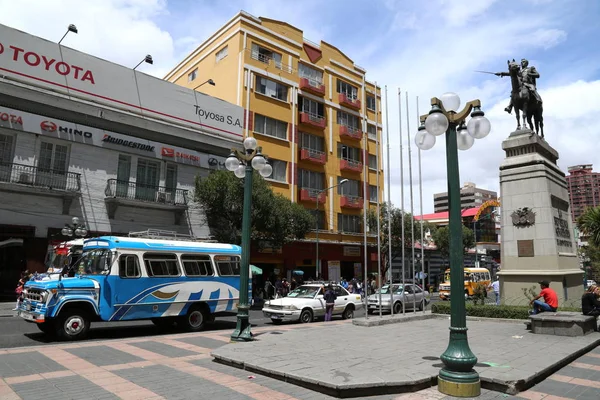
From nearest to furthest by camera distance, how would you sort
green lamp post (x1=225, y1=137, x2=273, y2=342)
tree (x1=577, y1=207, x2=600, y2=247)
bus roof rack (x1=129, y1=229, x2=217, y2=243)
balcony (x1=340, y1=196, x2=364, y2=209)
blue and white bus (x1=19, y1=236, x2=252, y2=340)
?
green lamp post (x1=225, y1=137, x2=273, y2=342) < blue and white bus (x1=19, y1=236, x2=252, y2=340) < bus roof rack (x1=129, y1=229, x2=217, y2=243) < tree (x1=577, y1=207, x2=600, y2=247) < balcony (x1=340, y1=196, x2=364, y2=209)

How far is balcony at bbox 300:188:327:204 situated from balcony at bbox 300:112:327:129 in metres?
5.91

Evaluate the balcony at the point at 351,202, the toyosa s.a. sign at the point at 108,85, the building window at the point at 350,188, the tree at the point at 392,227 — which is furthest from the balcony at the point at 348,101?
the toyosa s.a. sign at the point at 108,85

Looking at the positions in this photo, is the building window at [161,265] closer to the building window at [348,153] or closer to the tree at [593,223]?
the tree at [593,223]

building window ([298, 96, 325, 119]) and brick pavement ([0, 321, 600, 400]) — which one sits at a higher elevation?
building window ([298, 96, 325, 119])

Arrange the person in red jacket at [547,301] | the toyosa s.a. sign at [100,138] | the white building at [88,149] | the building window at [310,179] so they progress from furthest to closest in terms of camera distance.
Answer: the building window at [310,179] → the white building at [88,149] → the toyosa s.a. sign at [100,138] → the person in red jacket at [547,301]

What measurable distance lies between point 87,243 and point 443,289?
27.6 metres

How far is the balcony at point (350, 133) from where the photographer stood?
40281mm

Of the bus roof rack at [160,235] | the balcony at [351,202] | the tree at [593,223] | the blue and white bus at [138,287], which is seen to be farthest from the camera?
the balcony at [351,202]

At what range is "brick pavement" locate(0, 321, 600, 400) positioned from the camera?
621 centimetres

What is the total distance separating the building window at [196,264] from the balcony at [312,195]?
2003cm

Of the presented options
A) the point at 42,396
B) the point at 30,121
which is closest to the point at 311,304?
the point at 42,396

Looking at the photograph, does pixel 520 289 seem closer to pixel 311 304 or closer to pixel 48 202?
pixel 311 304

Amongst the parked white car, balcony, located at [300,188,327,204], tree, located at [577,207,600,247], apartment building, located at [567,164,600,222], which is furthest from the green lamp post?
apartment building, located at [567,164,600,222]

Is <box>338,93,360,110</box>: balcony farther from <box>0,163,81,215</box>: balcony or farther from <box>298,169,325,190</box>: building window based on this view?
<box>0,163,81,215</box>: balcony
